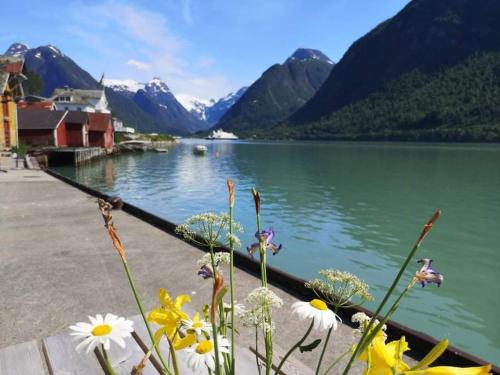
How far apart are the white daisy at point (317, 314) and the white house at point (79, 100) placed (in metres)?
97.5

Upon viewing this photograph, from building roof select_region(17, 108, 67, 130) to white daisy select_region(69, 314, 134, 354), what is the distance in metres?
60.1

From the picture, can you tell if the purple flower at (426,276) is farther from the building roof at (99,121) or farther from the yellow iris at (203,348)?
the building roof at (99,121)

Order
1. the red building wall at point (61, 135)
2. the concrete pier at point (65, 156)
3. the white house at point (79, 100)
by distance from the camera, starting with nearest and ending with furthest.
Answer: the concrete pier at point (65, 156)
the red building wall at point (61, 135)
the white house at point (79, 100)

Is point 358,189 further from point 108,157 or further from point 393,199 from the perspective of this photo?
point 108,157

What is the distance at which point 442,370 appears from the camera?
1.03 meters

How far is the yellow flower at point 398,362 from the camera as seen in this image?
102cm

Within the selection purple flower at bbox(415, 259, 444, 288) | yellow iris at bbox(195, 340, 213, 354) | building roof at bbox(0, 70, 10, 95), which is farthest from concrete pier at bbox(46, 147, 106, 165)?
purple flower at bbox(415, 259, 444, 288)

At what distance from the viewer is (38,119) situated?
182ft

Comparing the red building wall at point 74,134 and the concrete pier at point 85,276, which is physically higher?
the red building wall at point 74,134

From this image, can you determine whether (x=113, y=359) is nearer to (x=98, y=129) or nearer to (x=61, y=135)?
(x=61, y=135)

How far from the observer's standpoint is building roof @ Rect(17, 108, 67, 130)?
54344mm

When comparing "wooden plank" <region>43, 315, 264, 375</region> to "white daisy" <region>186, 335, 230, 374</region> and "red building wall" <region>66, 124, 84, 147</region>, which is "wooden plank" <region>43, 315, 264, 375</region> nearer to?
"white daisy" <region>186, 335, 230, 374</region>

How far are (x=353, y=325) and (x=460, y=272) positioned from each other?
8714 millimetres

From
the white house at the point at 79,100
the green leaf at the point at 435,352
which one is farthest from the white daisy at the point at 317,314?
the white house at the point at 79,100
